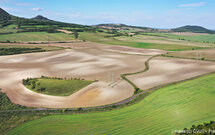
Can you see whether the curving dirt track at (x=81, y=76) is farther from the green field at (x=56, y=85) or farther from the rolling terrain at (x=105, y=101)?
the green field at (x=56, y=85)

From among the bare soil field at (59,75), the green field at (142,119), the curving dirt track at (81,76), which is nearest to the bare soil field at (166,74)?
the curving dirt track at (81,76)

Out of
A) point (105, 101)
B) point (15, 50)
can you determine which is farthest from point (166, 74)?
point (15, 50)

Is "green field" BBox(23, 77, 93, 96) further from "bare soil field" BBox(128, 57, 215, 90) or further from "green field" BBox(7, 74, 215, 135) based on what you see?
"bare soil field" BBox(128, 57, 215, 90)

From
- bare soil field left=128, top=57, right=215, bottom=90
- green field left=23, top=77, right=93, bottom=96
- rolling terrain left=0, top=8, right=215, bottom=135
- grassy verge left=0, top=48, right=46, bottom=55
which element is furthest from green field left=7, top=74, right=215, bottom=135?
grassy verge left=0, top=48, right=46, bottom=55

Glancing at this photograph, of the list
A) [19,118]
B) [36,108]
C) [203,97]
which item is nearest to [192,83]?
[203,97]

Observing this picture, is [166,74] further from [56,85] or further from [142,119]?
[56,85]

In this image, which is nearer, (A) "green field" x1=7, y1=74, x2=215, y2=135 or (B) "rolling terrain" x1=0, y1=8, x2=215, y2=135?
(A) "green field" x1=7, y1=74, x2=215, y2=135
